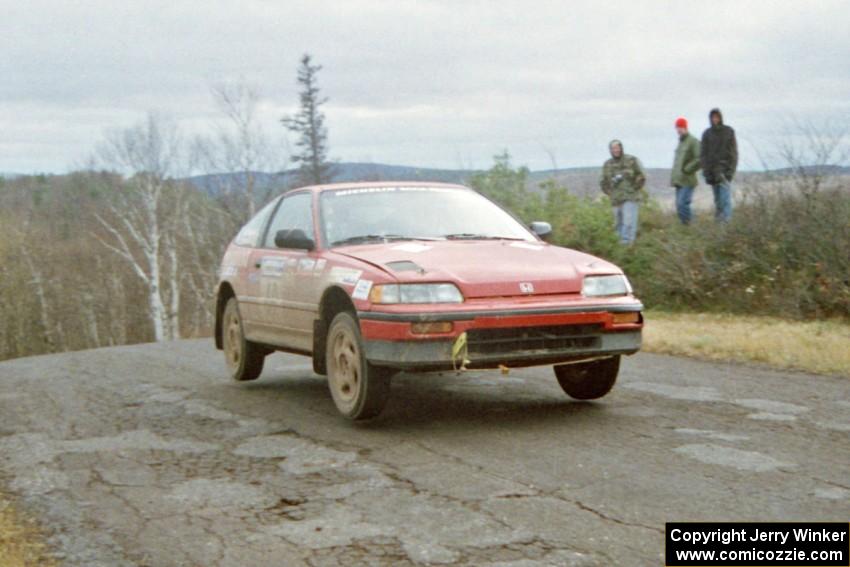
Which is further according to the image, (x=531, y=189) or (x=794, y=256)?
(x=531, y=189)

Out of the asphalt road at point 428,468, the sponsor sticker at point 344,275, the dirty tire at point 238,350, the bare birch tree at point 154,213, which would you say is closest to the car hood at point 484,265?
the sponsor sticker at point 344,275

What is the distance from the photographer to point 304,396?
28.5 feet

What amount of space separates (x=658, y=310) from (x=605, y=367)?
327 inches

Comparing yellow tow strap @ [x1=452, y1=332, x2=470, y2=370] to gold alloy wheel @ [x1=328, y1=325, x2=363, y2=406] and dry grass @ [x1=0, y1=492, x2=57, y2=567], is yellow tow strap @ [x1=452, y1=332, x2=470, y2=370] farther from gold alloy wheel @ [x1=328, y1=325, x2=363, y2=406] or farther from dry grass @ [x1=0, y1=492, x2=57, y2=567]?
dry grass @ [x1=0, y1=492, x2=57, y2=567]

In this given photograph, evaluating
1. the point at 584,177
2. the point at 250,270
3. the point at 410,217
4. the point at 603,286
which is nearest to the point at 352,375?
the point at 410,217

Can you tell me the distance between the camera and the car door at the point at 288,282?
779 cm

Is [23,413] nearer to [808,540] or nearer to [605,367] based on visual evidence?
[605,367]

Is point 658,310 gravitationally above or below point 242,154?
below

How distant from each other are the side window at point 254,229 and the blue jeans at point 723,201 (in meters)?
8.50

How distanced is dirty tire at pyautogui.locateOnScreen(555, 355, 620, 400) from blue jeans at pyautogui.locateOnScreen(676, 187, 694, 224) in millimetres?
9857

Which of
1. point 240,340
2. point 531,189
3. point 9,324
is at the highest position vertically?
point 531,189

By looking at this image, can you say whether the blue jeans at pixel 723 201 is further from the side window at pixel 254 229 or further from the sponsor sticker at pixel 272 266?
the sponsor sticker at pixel 272 266

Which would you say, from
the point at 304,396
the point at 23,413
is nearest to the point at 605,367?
the point at 304,396

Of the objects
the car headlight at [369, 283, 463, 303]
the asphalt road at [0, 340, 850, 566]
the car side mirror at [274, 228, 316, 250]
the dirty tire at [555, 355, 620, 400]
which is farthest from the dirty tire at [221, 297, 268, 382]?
the car headlight at [369, 283, 463, 303]
